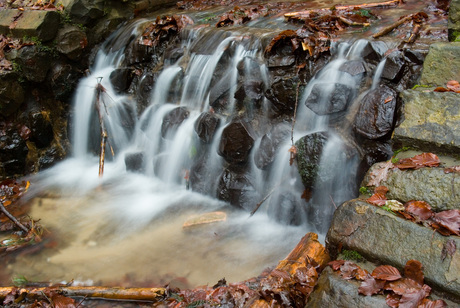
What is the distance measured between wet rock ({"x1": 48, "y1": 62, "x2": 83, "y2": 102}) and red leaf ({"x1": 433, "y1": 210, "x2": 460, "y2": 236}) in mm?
7429

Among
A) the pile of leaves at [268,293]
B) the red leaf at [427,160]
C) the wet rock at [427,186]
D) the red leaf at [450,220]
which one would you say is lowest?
the pile of leaves at [268,293]

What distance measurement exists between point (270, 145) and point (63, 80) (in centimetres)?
501

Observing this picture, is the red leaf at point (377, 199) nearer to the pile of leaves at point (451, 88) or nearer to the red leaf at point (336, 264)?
the red leaf at point (336, 264)

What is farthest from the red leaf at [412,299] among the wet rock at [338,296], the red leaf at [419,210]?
the red leaf at [419,210]

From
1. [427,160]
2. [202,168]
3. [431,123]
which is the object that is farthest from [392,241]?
[202,168]

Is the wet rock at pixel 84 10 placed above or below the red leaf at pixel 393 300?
→ above

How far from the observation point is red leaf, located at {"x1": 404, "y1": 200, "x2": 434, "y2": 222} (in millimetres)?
2834

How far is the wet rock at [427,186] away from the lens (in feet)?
9.55

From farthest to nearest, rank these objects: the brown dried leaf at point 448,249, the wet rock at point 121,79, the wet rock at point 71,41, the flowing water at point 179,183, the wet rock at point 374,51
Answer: the wet rock at point 71,41
the wet rock at point 121,79
the wet rock at point 374,51
the flowing water at point 179,183
the brown dried leaf at point 448,249

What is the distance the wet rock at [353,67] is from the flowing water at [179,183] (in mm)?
69

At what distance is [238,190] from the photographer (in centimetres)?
563

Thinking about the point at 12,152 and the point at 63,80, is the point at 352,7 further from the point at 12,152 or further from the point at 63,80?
the point at 12,152

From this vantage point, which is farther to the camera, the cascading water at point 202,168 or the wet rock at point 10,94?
the wet rock at point 10,94

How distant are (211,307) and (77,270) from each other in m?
2.22
